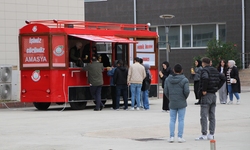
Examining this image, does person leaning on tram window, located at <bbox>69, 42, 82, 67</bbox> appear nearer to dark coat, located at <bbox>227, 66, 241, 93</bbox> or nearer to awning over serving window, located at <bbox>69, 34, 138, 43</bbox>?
awning over serving window, located at <bbox>69, 34, 138, 43</bbox>

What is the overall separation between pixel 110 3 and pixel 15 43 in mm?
16413

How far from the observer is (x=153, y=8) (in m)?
32.4

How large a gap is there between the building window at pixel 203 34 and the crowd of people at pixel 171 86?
1476 cm

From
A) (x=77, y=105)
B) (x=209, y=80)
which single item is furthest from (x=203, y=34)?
(x=209, y=80)

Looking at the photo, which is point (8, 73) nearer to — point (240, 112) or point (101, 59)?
point (101, 59)

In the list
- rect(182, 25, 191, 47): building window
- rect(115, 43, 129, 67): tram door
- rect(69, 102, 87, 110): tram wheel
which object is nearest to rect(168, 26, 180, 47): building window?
rect(182, 25, 191, 47): building window

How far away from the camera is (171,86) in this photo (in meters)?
8.09

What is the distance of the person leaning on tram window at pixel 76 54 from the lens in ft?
47.6

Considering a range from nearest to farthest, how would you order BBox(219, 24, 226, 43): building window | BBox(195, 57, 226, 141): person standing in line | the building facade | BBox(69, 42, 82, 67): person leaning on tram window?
1. BBox(195, 57, 226, 141): person standing in line
2. BBox(69, 42, 82, 67): person leaning on tram window
3. the building facade
4. BBox(219, 24, 226, 43): building window

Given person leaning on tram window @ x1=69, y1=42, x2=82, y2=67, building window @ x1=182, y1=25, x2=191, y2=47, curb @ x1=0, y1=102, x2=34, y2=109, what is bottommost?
curb @ x1=0, y1=102, x2=34, y2=109

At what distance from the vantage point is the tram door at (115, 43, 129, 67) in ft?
51.4

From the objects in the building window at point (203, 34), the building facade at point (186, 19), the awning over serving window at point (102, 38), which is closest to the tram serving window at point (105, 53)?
the awning over serving window at point (102, 38)

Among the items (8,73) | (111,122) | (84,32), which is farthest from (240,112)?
(8,73)

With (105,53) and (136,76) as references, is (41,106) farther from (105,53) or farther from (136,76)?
(136,76)
